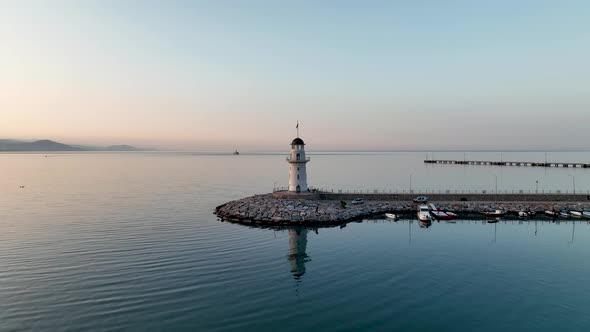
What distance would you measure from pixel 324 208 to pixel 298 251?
65.0 ft

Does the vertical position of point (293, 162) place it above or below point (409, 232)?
above

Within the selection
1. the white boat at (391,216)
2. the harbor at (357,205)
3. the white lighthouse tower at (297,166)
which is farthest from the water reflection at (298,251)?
the white lighthouse tower at (297,166)

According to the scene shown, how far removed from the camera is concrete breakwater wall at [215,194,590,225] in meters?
54.3

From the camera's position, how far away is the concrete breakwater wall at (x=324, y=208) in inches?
2139

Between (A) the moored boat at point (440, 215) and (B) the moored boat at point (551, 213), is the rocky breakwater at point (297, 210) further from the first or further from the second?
(B) the moored boat at point (551, 213)

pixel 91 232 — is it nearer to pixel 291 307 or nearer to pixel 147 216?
pixel 147 216

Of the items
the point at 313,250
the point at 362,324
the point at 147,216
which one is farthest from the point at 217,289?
the point at 147,216

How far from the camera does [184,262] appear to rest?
112 feet

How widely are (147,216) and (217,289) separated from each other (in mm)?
36120

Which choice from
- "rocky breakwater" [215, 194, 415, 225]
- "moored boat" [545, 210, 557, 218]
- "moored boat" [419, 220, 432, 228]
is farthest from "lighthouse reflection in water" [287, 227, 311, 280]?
"moored boat" [545, 210, 557, 218]

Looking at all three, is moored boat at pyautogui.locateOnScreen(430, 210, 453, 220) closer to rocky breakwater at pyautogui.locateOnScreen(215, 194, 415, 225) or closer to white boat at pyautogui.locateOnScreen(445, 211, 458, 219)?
white boat at pyautogui.locateOnScreen(445, 211, 458, 219)

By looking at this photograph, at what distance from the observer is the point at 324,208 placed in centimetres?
5828

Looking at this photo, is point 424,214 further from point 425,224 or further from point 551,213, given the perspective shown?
point 551,213

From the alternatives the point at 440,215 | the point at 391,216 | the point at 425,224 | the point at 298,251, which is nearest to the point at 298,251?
the point at 298,251
